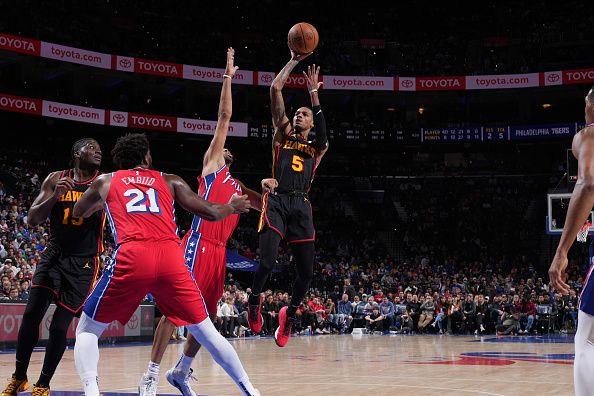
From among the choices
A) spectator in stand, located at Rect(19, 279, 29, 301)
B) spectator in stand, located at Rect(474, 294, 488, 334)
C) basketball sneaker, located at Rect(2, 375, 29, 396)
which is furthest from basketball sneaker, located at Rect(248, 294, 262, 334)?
spectator in stand, located at Rect(474, 294, 488, 334)

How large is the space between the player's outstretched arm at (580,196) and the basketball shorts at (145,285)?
2.29 meters

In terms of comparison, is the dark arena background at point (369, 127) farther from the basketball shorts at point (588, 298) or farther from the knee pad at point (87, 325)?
the basketball shorts at point (588, 298)

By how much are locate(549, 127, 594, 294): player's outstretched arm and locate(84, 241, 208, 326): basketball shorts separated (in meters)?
2.29

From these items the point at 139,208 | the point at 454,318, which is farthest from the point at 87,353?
the point at 454,318

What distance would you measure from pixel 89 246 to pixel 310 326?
17.0 m

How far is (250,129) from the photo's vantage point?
31281 millimetres

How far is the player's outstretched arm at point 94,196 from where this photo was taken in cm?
491

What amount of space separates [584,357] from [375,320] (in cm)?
1973

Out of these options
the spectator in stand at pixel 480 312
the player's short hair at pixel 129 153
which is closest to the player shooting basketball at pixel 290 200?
the player's short hair at pixel 129 153

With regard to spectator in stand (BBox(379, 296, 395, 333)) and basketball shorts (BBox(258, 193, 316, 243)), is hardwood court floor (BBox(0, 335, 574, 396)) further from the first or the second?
spectator in stand (BBox(379, 296, 395, 333))

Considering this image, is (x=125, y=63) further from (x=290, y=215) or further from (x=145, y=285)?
(x=145, y=285)

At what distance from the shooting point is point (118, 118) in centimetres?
2886

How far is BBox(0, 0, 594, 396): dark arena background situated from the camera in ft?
77.4

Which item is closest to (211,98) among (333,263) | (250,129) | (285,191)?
(250,129)
